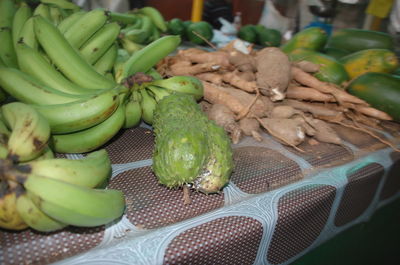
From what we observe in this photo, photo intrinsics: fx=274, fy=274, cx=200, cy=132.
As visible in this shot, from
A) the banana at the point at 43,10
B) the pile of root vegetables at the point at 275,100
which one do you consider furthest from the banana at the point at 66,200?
the banana at the point at 43,10

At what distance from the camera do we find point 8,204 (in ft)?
1.98

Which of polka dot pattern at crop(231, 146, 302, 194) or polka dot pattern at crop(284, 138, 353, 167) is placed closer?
polka dot pattern at crop(231, 146, 302, 194)

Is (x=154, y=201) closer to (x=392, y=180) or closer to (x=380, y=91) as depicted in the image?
(x=392, y=180)

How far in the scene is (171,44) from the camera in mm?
1286

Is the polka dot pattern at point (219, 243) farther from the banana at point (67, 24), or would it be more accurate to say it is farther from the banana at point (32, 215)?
the banana at point (67, 24)

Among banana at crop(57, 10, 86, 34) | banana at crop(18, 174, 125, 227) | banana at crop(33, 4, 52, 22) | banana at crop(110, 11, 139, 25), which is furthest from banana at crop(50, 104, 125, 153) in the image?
banana at crop(110, 11, 139, 25)

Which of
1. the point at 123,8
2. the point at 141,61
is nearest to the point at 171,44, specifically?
the point at 141,61

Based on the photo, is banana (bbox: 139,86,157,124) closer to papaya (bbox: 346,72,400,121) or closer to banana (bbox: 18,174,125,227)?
banana (bbox: 18,174,125,227)

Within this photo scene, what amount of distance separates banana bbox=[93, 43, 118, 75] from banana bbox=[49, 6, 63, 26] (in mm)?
335

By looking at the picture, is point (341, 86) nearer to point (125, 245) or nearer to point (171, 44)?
point (171, 44)

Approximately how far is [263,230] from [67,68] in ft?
2.79

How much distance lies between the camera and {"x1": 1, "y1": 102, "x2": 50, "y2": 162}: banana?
636 millimetres

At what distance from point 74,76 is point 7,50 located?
0.34 meters

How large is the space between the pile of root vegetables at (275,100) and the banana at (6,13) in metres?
0.75
